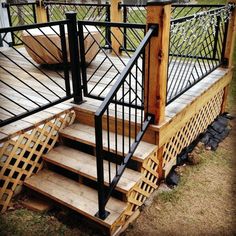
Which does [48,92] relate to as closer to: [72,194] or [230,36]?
[72,194]

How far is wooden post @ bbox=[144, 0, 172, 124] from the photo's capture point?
262cm

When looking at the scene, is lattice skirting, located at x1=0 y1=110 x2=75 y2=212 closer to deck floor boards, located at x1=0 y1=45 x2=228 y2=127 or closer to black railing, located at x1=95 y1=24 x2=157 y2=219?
deck floor boards, located at x1=0 y1=45 x2=228 y2=127

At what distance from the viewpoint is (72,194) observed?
2971mm

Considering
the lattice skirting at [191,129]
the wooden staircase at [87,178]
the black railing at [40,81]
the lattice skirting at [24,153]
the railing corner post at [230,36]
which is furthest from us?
the railing corner post at [230,36]

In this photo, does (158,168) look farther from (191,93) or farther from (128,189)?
(191,93)

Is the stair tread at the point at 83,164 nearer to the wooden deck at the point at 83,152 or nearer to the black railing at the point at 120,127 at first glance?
the wooden deck at the point at 83,152

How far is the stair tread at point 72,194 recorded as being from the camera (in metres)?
2.69

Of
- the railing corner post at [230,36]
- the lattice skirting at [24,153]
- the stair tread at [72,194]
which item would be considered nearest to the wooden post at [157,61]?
the stair tread at [72,194]

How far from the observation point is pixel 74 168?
3090 mm

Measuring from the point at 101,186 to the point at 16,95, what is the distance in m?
2.14

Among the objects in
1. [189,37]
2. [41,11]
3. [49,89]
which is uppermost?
[41,11]

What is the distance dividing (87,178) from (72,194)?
0.22m

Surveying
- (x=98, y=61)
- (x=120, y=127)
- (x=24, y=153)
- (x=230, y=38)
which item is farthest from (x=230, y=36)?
(x=24, y=153)

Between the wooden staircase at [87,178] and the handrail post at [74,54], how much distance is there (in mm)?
406
